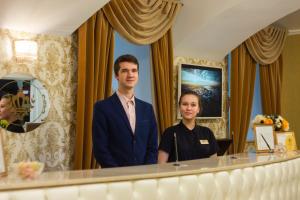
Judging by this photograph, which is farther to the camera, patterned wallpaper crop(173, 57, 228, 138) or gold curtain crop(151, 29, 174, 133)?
patterned wallpaper crop(173, 57, 228, 138)

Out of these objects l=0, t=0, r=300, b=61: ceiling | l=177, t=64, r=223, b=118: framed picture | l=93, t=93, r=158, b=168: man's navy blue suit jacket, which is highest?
l=0, t=0, r=300, b=61: ceiling

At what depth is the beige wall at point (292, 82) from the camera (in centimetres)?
780

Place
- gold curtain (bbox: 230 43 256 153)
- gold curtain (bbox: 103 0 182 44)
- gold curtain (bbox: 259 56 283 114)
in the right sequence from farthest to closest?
gold curtain (bbox: 259 56 283 114) < gold curtain (bbox: 230 43 256 153) < gold curtain (bbox: 103 0 182 44)

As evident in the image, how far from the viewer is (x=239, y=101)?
648cm

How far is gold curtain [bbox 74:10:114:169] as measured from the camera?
4.05 m

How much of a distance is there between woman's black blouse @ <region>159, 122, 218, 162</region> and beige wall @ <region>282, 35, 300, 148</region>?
543cm

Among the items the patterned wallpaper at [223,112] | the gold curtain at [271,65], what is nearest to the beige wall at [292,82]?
the gold curtain at [271,65]

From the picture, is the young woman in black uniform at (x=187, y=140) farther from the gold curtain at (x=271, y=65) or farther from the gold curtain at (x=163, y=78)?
the gold curtain at (x=271, y=65)

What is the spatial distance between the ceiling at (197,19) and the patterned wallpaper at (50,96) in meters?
0.14

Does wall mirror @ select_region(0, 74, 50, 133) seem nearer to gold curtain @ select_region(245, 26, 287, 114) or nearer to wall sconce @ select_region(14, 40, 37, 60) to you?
wall sconce @ select_region(14, 40, 37, 60)

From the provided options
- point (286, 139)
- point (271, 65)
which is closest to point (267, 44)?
point (271, 65)

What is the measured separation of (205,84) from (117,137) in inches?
140

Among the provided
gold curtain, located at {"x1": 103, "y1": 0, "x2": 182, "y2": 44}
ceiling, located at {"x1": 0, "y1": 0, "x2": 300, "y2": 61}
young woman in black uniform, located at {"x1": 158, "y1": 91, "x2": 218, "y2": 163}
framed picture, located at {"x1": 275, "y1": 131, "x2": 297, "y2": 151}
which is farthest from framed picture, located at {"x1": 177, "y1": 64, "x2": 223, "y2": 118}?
young woman in black uniform, located at {"x1": 158, "y1": 91, "x2": 218, "y2": 163}

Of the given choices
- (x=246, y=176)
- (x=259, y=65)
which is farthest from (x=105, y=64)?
(x=259, y=65)
